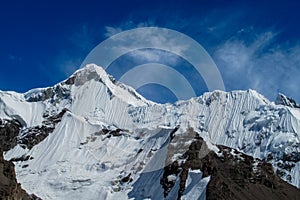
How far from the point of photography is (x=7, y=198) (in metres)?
198
